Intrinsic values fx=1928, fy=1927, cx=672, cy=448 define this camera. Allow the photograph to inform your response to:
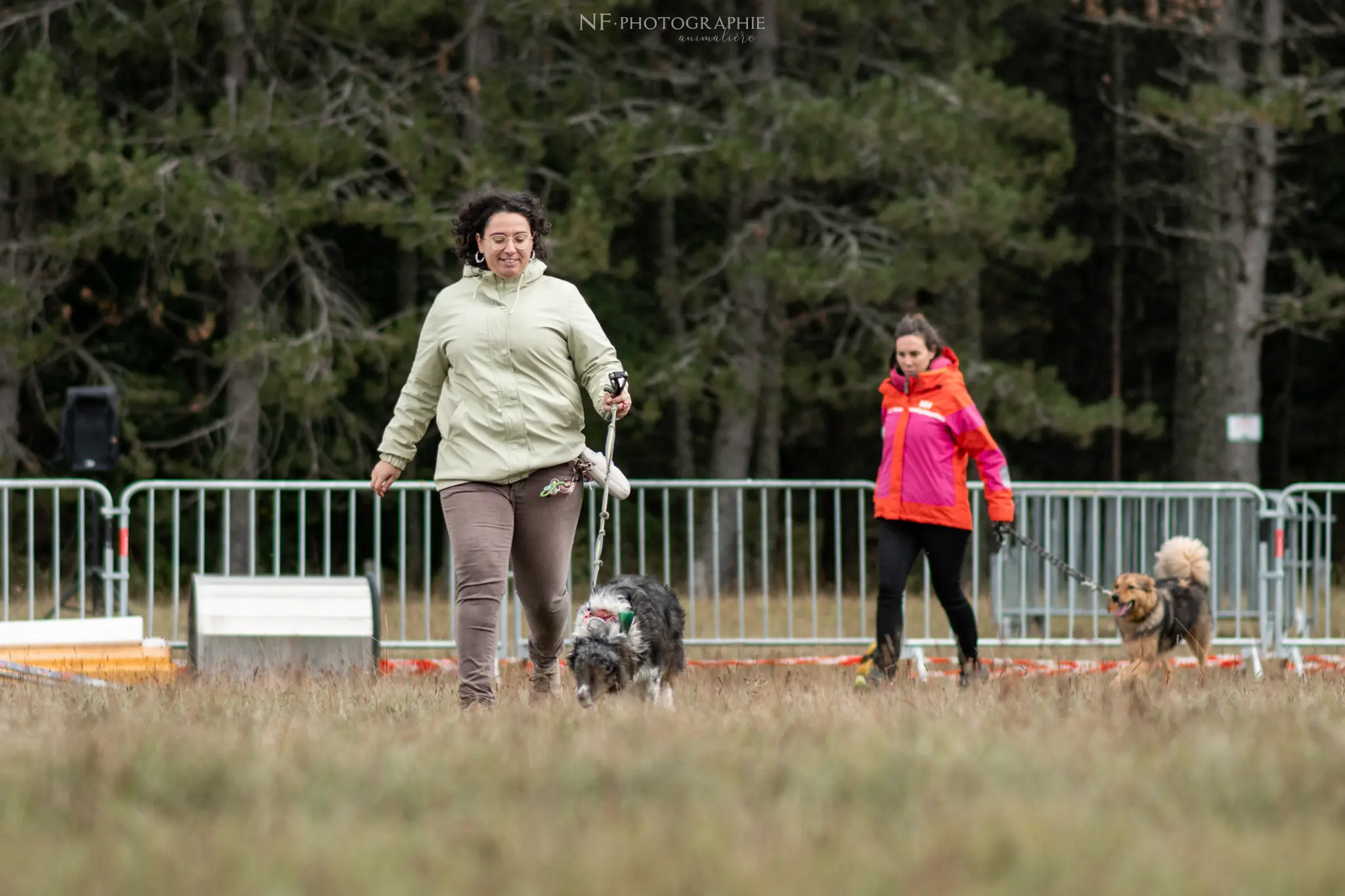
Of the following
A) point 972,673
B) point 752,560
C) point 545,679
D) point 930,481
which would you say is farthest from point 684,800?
point 752,560

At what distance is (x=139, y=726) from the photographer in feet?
18.1

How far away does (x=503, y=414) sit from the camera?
6.90 m

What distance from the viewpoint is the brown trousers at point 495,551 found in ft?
22.7

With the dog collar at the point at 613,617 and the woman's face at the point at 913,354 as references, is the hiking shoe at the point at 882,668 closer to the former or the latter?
the woman's face at the point at 913,354

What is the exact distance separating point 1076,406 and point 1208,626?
9.62 meters

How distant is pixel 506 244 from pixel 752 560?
1431 centimetres

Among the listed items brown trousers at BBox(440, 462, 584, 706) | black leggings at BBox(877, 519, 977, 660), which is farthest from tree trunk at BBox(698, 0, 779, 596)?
brown trousers at BBox(440, 462, 584, 706)

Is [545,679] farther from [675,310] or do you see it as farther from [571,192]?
[675,310]

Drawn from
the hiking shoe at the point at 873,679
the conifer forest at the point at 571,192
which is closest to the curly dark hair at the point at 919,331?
the hiking shoe at the point at 873,679

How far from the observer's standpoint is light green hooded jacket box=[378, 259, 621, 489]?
6.91 m

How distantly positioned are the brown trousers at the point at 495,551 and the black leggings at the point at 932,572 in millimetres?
2439

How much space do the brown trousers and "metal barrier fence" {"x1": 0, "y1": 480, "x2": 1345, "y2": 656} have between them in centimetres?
373

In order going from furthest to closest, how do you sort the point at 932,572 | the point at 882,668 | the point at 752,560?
the point at 752,560
the point at 932,572
the point at 882,668

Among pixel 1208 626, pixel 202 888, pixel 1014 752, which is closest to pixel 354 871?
pixel 202 888
